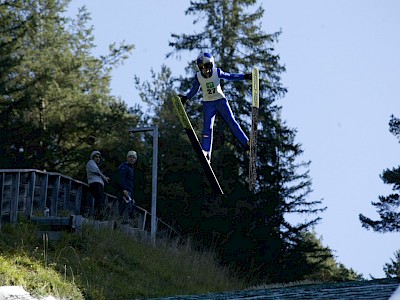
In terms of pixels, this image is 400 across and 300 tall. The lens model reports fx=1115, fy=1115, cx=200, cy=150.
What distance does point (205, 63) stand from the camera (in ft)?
50.6

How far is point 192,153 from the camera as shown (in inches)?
1025

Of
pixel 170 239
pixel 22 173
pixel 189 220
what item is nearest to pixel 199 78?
pixel 22 173

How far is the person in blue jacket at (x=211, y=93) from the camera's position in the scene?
50.8 feet

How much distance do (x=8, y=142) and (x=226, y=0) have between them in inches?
267

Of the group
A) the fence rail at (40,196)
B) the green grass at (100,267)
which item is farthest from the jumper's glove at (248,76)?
the fence rail at (40,196)

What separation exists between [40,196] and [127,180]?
5.24 ft

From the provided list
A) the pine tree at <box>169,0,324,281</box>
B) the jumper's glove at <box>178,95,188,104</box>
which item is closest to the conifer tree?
the pine tree at <box>169,0,324,281</box>

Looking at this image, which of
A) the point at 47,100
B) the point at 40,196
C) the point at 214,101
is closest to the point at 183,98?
the point at 214,101

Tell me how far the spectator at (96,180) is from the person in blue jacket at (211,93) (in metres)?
3.50

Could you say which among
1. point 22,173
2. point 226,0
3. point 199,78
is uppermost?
point 226,0

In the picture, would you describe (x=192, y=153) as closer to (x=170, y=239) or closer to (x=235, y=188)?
(x=235, y=188)

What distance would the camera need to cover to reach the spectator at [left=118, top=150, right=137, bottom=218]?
1927 centimetres

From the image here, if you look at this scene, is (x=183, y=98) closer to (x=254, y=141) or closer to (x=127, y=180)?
(x=254, y=141)

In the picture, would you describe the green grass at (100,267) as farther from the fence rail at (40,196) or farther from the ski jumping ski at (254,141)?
the ski jumping ski at (254,141)
